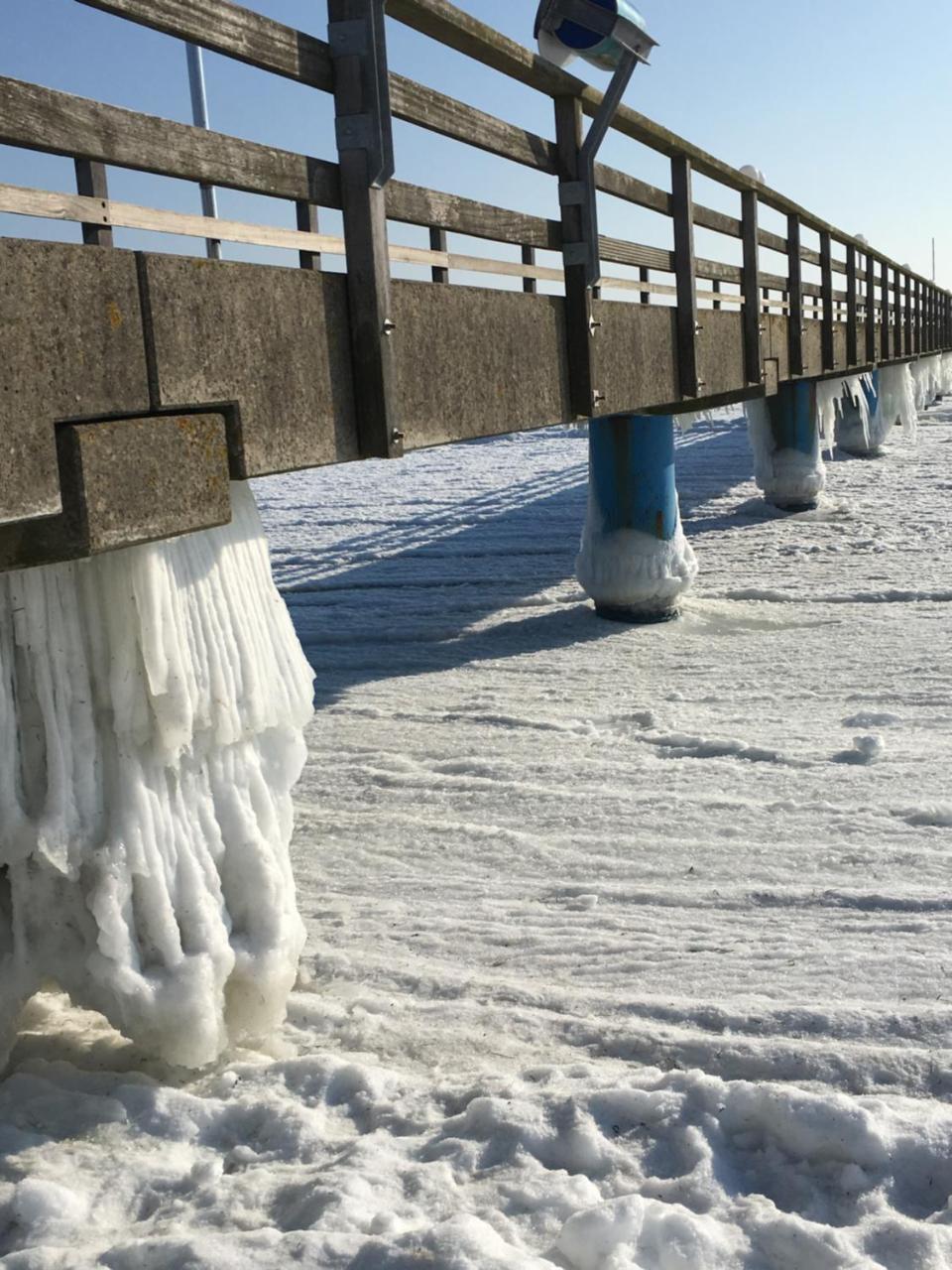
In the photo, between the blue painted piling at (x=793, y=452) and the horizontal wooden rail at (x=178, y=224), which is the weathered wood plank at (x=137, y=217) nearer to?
the horizontal wooden rail at (x=178, y=224)

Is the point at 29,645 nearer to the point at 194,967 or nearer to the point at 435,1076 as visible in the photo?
the point at 194,967

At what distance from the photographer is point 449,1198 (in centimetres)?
265

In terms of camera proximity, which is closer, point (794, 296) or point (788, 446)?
point (794, 296)

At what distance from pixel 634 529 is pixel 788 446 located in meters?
5.31

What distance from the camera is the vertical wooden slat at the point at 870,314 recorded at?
1419 cm

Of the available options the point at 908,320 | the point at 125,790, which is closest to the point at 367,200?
the point at 125,790

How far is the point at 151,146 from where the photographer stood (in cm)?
293

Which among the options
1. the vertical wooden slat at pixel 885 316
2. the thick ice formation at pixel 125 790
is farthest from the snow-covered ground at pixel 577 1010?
the vertical wooden slat at pixel 885 316

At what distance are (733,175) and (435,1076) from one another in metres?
6.45

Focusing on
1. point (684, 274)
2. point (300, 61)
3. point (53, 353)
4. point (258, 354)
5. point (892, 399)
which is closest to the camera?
point (53, 353)

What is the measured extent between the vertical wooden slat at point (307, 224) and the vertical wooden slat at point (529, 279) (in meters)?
1.64

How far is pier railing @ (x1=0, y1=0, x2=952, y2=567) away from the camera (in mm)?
2584

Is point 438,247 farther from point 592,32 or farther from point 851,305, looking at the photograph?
point 851,305

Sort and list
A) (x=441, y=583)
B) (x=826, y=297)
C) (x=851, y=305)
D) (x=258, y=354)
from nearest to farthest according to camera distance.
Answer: (x=258, y=354)
(x=441, y=583)
(x=826, y=297)
(x=851, y=305)
